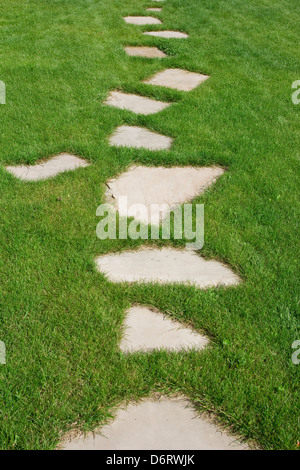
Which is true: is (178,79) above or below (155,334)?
above

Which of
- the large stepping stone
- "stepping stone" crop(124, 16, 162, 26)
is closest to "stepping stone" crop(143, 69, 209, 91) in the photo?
"stepping stone" crop(124, 16, 162, 26)

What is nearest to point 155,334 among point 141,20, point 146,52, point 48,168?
point 48,168

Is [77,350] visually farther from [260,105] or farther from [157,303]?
[260,105]

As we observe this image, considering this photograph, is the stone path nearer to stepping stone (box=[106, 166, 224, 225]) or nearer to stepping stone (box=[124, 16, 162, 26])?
stepping stone (box=[106, 166, 224, 225])

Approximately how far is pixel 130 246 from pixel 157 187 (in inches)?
28.6

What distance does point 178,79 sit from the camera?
201 inches

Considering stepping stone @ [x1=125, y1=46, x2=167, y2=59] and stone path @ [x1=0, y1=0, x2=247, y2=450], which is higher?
stepping stone @ [x1=125, y1=46, x2=167, y2=59]

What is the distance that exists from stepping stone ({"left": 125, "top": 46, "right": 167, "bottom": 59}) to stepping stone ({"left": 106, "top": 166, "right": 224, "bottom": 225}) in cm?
299

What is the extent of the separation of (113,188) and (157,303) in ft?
3.81

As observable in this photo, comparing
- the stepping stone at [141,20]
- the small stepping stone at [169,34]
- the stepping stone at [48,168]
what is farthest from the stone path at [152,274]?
the stepping stone at [141,20]

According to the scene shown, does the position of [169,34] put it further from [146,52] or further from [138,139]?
[138,139]

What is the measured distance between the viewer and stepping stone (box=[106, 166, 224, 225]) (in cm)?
293

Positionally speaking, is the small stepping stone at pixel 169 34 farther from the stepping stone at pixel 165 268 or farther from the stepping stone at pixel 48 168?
the stepping stone at pixel 165 268

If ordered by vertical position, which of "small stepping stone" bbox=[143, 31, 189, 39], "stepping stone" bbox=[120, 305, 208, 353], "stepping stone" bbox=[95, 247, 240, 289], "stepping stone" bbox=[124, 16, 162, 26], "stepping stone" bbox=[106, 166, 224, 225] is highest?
"stepping stone" bbox=[124, 16, 162, 26]
